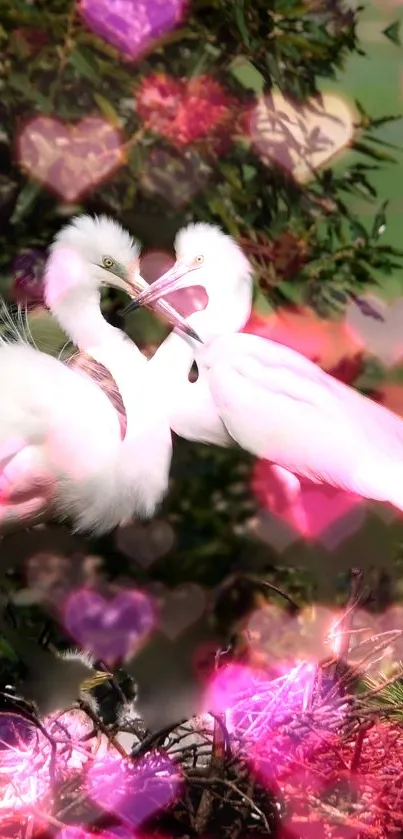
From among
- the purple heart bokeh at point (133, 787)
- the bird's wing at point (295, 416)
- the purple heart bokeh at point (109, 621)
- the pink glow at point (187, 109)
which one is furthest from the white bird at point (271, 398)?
the purple heart bokeh at point (133, 787)

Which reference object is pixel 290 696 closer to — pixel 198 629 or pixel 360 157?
pixel 198 629

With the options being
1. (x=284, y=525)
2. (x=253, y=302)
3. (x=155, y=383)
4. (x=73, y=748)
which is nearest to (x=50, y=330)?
(x=155, y=383)

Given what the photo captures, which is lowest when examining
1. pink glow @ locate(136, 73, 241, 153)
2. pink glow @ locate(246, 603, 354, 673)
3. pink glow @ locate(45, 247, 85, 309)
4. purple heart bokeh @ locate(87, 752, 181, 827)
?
purple heart bokeh @ locate(87, 752, 181, 827)

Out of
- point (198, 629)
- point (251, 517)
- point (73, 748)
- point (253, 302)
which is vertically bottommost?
point (73, 748)

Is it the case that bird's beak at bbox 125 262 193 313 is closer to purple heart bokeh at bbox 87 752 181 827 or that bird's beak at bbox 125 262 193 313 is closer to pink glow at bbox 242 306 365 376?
pink glow at bbox 242 306 365 376


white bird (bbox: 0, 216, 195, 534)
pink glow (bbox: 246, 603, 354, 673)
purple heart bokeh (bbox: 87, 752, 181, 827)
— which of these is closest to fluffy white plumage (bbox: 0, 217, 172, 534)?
white bird (bbox: 0, 216, 195, 534)
